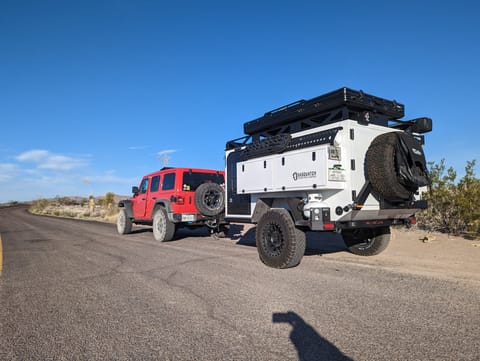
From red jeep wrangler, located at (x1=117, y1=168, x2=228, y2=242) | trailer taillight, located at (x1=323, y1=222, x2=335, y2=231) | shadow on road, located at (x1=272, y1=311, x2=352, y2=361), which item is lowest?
shadow on road, located at (x1=272, y1=311, x2=352, y2=361)

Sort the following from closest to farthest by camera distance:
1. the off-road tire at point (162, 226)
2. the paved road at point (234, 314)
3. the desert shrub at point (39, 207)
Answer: the paved road at point (234, 314) → the off-road tire at point (162, 226) → the desert shrub at point (39, 207)

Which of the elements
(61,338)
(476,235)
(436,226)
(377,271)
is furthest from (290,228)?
(436,226)

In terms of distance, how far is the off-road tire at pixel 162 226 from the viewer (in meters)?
10.1

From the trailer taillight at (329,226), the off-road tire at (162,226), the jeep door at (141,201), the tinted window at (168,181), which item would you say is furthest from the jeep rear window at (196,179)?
the trailer taillight at (329,226)

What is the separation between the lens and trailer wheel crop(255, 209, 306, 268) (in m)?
5.71

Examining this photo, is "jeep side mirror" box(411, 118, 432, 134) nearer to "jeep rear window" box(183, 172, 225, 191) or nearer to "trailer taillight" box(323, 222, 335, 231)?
"trailer taillight" box(323, 222, 335, 231)

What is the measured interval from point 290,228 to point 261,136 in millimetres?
2700

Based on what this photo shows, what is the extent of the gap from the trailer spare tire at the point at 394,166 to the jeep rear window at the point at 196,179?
5.98m

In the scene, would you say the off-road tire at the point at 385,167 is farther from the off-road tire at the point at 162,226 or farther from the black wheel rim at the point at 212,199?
the off-road tire at the point at 162,226

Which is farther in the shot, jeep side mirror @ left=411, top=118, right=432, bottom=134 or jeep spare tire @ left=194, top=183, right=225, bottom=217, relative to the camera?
jeep spare tire @ left=194, top=183, right=225, bottom=217

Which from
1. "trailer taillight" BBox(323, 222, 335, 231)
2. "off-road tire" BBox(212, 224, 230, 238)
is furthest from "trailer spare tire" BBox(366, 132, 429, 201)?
"off-road tire" BBox(212, 224, 230, 238)

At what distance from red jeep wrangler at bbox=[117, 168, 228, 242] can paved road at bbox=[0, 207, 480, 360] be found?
3.68 metres

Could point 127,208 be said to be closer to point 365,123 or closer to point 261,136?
point 261,136

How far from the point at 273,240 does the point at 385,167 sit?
2.39 meters
